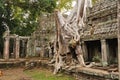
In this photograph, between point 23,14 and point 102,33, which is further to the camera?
point 23,14

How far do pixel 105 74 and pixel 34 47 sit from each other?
15.7 meters

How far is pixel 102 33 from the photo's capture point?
12703mm

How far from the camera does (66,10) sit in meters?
30.7

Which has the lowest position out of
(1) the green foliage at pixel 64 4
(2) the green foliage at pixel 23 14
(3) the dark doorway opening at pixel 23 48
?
(3) the dark doorway opening at pixel 23 48

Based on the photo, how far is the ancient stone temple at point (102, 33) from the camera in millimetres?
12391

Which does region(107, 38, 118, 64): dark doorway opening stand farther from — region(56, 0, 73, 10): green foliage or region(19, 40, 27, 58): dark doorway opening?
region(56, 0, 73, 10): green foliage

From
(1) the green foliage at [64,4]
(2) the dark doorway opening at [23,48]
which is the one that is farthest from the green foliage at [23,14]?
(1) the green foliage at [64,4]

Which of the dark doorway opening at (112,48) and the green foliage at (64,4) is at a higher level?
the green foliage at (64,4)

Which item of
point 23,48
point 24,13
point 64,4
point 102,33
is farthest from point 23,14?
point 102,33

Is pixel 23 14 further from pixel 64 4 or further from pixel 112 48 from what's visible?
pixel 112 48

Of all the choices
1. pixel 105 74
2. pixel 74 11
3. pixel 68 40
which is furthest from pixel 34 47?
pixel 105 74

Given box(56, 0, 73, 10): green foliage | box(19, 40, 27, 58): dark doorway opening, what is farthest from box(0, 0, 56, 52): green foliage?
box(56, 0, 73, 10): green foliage

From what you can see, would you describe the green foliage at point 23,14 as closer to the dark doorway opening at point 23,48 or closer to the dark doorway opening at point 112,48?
the dark doorway opening at point 23,48

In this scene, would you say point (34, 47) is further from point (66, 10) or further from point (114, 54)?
point (114, 54)
